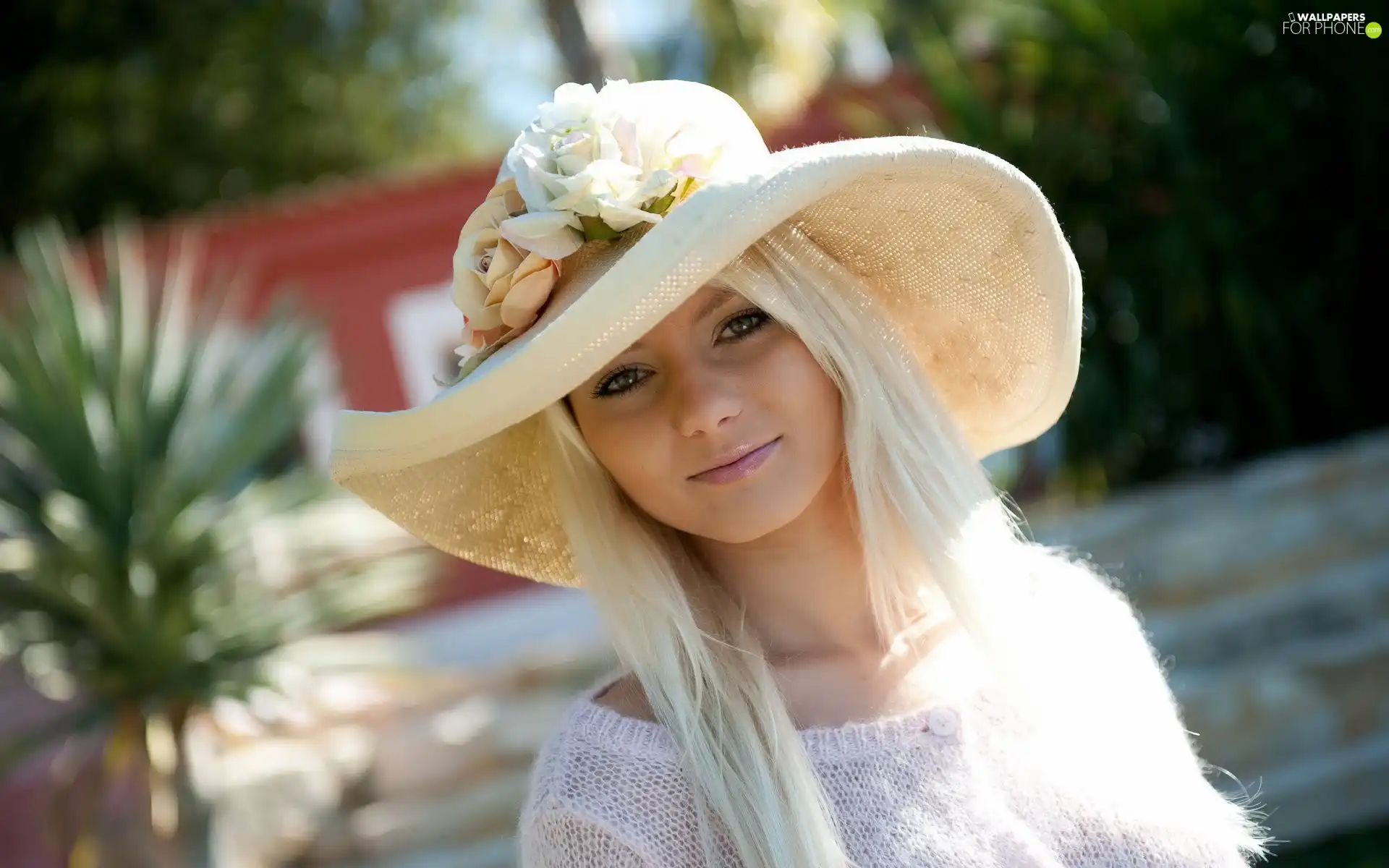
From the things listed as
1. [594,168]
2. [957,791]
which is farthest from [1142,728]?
[594,168]

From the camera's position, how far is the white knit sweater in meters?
1.47

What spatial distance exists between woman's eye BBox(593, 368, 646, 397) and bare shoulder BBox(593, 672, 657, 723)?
362mm

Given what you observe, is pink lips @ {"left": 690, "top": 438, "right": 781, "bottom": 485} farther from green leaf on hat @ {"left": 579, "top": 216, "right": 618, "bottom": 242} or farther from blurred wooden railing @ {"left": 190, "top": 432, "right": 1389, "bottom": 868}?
blurred wooden railing @ {"left": 190, "top": 432, "right": 1389, "bottom": 868}

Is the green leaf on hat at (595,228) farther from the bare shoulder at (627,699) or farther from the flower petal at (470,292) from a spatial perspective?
the bare shoulder at (627,699)

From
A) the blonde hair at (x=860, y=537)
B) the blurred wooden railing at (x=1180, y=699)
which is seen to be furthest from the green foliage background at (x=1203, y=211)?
the blonde hair at (x=860, y=537)

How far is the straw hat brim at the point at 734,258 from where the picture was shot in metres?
1.48

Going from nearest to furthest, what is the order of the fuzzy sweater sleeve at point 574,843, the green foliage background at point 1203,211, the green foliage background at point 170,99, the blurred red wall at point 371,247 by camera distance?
the fuzzy sweater sleeve at point 574,843, the green foliage background at point 1203,211, the blurred red wall at point 371,247, the green foliage background at point 170,99

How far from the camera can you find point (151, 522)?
168 inches

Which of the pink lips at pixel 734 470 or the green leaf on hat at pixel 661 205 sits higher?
the green leaf on hat at pixel 661 205

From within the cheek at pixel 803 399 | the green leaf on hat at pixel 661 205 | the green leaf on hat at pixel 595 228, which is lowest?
the cheek at pixel 803 399

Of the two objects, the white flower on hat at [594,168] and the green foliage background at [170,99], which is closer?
the white flower on hat at [594,168]

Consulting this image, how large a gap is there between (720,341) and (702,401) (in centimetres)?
10

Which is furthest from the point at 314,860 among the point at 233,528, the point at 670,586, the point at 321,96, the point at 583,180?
the point at 321,96

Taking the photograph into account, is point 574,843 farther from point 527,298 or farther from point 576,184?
point 576,184
